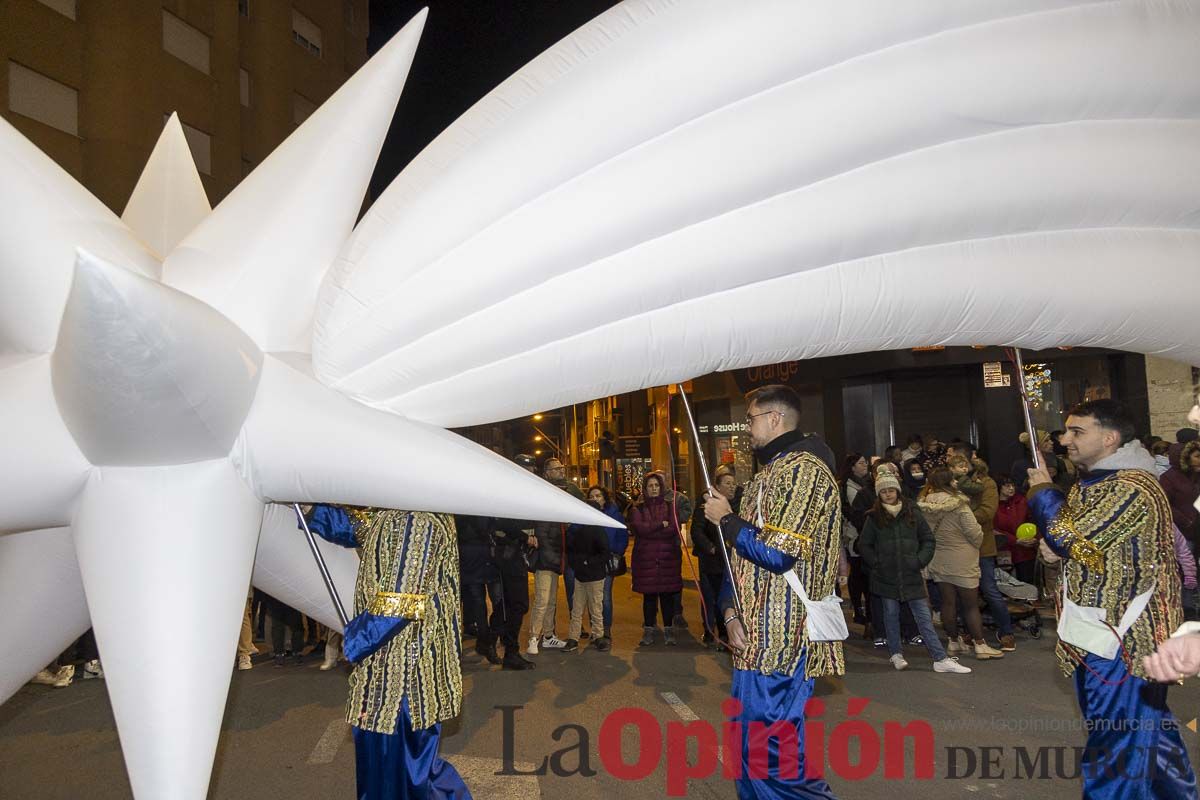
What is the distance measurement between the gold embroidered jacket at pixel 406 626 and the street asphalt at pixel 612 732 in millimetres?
1390

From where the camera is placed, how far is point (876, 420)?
50.2 ft

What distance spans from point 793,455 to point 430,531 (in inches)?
57.4

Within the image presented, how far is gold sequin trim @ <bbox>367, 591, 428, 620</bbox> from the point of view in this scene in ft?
8.94

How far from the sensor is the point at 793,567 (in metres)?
3.07

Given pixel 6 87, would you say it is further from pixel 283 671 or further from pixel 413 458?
pixel 413 458

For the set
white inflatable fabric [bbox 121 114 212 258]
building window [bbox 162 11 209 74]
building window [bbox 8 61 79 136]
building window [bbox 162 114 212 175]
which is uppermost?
building window [bbox 162 11 209 74]

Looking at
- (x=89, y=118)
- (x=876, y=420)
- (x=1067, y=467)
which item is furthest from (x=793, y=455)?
(x=89, y=118)

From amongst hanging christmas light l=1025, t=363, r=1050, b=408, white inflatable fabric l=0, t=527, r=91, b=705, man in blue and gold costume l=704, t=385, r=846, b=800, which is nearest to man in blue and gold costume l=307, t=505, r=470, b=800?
white inflatable fabric l=0, t=527, r=91, b=705

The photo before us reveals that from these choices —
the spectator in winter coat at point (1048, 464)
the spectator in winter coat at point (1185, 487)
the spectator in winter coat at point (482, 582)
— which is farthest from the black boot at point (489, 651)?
the spectator in winter coat at point (1185, 487)

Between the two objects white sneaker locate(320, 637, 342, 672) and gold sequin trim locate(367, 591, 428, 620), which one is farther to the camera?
white sneaker locate(320, 637, 342, 672)

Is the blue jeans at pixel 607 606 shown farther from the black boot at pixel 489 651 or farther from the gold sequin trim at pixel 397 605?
the gold sequin trim at pixel 397 605

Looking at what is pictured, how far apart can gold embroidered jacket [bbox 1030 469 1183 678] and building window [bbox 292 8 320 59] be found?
23506mm

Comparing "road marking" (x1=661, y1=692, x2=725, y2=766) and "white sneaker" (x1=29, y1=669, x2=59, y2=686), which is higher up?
"road marking" (x1=661, y1=692, x2=725, y2=766)

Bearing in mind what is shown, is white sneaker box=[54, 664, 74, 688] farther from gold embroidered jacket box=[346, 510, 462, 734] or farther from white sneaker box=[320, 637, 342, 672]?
gold embroidered jacket box=[346, 510, 462, 734]
